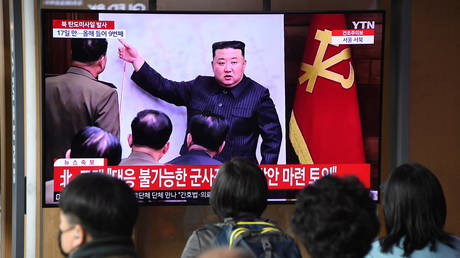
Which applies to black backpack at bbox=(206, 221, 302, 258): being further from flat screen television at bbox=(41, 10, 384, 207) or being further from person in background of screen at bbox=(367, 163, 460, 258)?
flat screen television at bbox=(41, 10, 384, 207)

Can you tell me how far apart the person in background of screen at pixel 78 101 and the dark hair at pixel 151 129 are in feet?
0.44

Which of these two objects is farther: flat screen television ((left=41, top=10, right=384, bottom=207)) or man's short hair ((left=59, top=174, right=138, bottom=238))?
flat screen television ((left=41, top=10, right=384, bottom=207))

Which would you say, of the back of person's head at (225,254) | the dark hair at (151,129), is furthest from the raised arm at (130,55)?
the back of person's head at (225,254)

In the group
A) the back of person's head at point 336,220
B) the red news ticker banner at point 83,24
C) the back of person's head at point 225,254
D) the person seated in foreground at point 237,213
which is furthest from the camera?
the red news ticker banner at point 83,24

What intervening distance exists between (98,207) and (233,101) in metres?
2.35

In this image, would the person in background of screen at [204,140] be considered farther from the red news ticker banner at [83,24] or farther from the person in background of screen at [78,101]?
the red news ticker banner at [83,24]

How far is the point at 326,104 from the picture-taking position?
394 centimetres

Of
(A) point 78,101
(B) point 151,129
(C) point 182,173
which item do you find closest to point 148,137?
(B) point 151,129

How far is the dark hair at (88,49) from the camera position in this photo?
376 cm

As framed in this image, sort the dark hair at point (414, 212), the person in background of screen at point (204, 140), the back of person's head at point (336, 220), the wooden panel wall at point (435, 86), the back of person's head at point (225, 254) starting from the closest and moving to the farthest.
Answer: the back of person's head at point (225, 254)
the back of person's head at point (336, 220)
the dark hair at point (414, 212)
the person in background of screen at point (204, 140)
the wooden panel wall at point (435, 86)

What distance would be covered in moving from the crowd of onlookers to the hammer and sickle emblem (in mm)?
1715

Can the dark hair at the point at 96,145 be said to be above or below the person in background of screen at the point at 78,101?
below

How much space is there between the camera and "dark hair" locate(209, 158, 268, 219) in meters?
2.25

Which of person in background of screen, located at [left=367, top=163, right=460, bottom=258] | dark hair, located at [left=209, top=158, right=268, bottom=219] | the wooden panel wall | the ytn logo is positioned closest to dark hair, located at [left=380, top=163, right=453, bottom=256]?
person in background of screen, located at [left=367, top=163, right=460, bottom=258]
